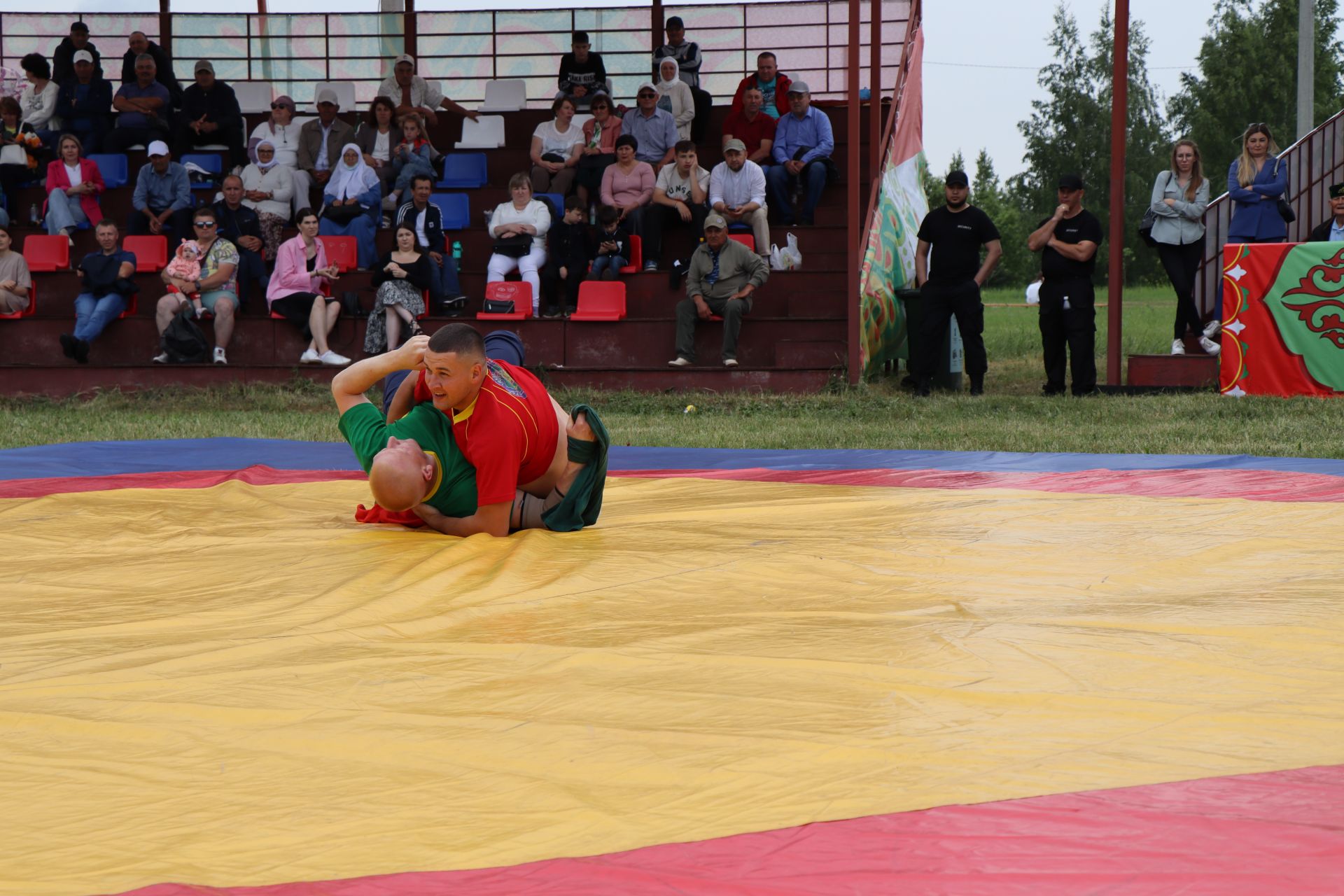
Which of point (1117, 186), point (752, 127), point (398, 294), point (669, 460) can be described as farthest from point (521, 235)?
point (669, 460)

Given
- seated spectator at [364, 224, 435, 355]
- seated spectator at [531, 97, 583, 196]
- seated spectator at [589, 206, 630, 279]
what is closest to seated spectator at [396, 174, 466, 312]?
seated spectator at [364, 224, 435, 355]

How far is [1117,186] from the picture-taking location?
980 cm

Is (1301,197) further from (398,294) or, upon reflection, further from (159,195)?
(159,195)

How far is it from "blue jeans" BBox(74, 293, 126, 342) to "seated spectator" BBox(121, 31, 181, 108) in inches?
113

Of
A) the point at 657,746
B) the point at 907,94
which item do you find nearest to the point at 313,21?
the point at 907,94

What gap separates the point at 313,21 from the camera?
14383mm

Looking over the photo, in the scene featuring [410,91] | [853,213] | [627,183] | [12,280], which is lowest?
[12,280]

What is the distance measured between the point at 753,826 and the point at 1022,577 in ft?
5.56

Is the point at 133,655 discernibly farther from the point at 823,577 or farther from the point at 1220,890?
the point at 1220,890

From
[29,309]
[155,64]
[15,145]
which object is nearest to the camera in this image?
[29,309]

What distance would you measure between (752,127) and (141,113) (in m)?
5.53

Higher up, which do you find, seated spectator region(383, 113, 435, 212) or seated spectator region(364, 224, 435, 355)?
seated spectator region(383, 113, 435, 212)

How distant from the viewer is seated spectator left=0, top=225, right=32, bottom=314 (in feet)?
34.4

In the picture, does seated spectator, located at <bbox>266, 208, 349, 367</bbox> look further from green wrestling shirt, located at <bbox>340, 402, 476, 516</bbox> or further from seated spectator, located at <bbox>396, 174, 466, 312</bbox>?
green wrestling shirt, located at <bbox>340, 402, 476, 516</bbox>
